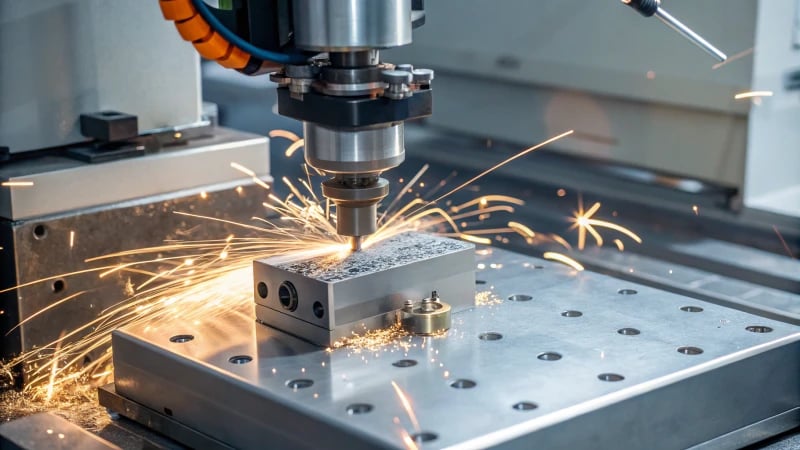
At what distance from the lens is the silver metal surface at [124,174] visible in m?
1.26

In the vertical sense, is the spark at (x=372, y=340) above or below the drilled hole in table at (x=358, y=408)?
above

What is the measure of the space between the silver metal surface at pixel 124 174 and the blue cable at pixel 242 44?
0.34 meters

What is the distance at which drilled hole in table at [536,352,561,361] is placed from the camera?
107 cm

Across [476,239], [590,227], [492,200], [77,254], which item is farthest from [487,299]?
[492,200]

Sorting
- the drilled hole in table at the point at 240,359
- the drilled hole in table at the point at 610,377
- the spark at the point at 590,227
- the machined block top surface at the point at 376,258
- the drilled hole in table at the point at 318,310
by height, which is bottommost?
the spark at the point at 590,227

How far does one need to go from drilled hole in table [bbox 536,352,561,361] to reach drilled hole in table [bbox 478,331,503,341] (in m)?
0.06

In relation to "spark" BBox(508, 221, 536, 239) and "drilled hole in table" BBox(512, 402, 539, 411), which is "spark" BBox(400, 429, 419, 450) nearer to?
"drilled hole in table" BBox(512, 402, 539, 411)

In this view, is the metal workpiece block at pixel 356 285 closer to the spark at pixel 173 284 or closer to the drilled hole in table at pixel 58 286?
the spark at pixel 173 284

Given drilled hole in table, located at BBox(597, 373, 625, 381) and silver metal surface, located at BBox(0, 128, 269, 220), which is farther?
silver metal surface, located at BBox(0, 128, 269, 220)

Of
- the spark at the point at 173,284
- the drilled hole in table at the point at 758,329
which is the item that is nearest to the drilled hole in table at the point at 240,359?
the spark at the point at 173,284

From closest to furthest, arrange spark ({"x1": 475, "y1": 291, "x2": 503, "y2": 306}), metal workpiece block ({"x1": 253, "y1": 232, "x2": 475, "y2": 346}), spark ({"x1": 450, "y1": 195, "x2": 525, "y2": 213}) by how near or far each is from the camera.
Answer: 1. metal workpiece block ({"x1": 253, "y1": 232, "x2": 475, "y2": 346})
2. spark ({"x1": 475, "y1": 291, "x2": 503, "y2": 306})
3. spark ({"x1": 450, "y1": 195, "x2": 525, "y2": 213})

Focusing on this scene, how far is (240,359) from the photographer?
42.5 inches

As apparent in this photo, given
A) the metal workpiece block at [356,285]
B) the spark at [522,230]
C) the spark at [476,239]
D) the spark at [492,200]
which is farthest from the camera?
the spark at [492,200]

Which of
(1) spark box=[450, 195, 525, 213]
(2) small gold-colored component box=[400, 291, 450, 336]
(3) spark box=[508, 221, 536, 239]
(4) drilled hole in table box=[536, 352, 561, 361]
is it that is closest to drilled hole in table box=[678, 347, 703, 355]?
(4) drilled hole in table box=[536, 352, 561, 361]
